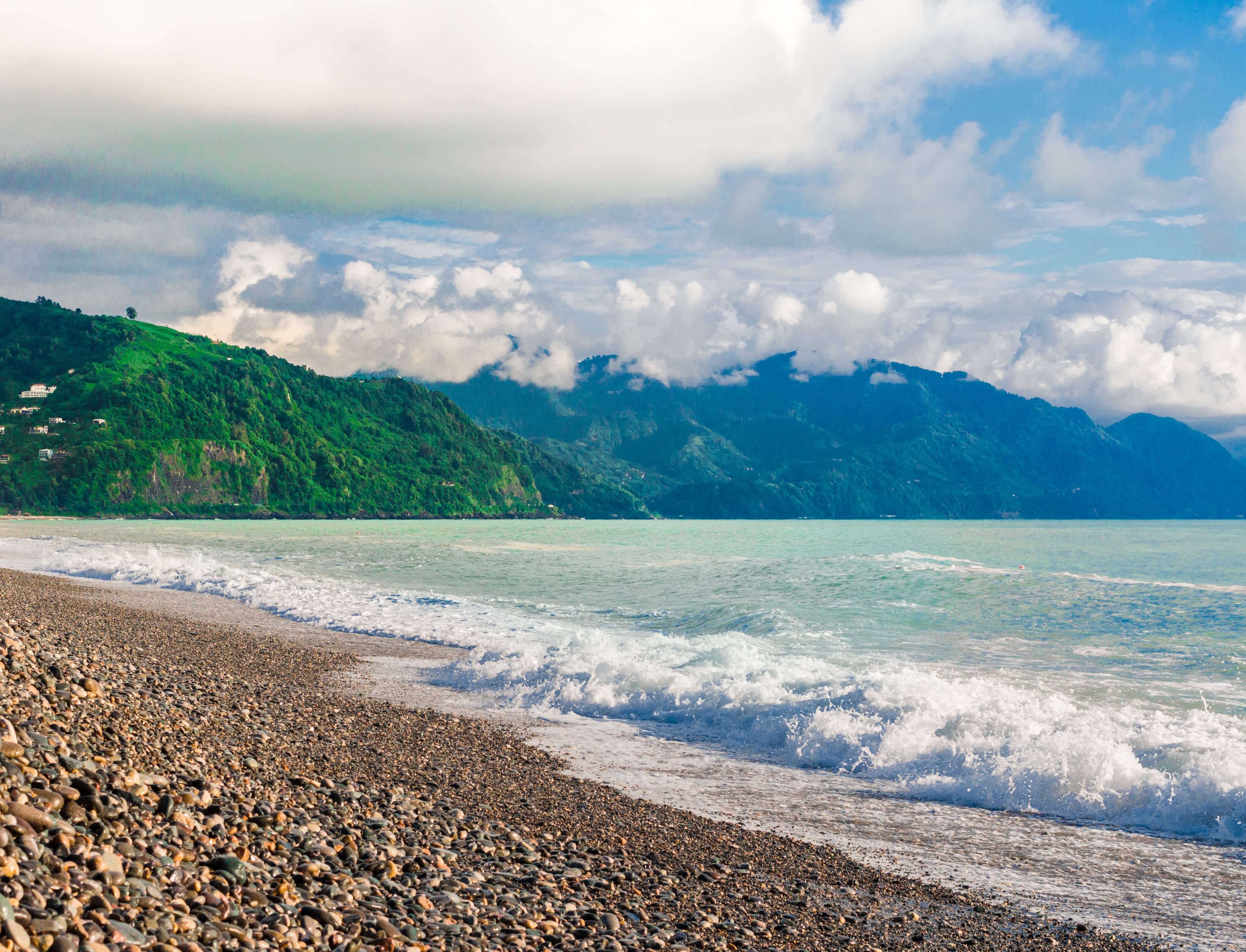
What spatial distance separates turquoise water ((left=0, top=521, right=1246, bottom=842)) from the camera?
12867 mm

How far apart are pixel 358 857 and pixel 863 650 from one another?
20.2m

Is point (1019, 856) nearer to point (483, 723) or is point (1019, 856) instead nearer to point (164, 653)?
point (483, 723)

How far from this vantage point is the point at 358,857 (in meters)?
7.69

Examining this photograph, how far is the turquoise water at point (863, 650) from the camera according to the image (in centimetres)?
1287

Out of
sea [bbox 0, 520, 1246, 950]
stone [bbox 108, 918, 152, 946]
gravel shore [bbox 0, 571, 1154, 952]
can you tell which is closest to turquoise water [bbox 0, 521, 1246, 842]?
sea [bbox 0, 520, 1246, 950]

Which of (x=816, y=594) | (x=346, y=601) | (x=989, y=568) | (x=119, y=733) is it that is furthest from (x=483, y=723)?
(x=989, y=568)

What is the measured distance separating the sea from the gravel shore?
121 cm

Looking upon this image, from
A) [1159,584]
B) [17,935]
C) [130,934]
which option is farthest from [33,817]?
[1159,584]

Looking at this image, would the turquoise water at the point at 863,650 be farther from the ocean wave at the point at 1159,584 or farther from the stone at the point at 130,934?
the stone at the point at 130,934

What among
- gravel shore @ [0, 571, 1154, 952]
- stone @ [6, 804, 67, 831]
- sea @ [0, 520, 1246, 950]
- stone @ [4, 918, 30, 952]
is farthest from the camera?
sea @ [0, 520, 1246, 950]

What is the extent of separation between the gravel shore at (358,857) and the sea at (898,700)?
1205mm

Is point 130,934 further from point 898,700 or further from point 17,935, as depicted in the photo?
point 898,700

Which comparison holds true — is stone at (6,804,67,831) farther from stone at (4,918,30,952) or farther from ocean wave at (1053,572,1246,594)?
ocean wave at (1053,572,1246,594)

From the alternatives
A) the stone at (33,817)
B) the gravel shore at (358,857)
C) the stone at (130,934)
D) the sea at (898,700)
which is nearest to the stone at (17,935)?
the gravel shore at (358,857)
